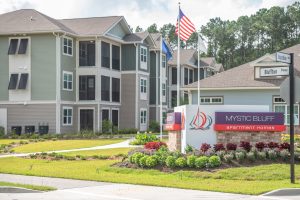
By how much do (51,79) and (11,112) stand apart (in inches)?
175

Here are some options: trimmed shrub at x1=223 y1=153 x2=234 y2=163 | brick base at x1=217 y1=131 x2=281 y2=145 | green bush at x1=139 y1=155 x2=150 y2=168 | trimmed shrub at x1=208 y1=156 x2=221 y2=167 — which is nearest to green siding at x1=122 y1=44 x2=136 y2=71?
brick base at x1=217 y1=131 x2=281 y2=145

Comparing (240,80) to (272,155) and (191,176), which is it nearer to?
(272,155)

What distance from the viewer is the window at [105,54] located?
167 ft

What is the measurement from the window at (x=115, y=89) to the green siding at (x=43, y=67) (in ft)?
Answer: 23.0

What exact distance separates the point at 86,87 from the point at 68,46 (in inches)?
151

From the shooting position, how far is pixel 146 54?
185 feet

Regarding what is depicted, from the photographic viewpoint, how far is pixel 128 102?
54344 millimetres

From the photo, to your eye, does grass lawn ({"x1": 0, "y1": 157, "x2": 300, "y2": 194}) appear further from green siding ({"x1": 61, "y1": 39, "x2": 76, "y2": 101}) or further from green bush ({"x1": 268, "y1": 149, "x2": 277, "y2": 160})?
green siding ({"x1": 61, "y1": 39, "x2": 76, "y2": 101})

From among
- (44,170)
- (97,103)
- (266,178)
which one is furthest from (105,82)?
(266,178)

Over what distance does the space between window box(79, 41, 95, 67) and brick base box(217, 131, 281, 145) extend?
96.1 ft

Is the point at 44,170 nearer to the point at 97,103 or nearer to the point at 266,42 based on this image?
the point at 97,103

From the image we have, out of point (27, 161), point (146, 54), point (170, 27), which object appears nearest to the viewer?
point (27, 161)

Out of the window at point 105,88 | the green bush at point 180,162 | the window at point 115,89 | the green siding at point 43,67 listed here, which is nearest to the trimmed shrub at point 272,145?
the green bush at point 180,162

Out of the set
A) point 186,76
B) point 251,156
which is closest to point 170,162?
point 251,156
